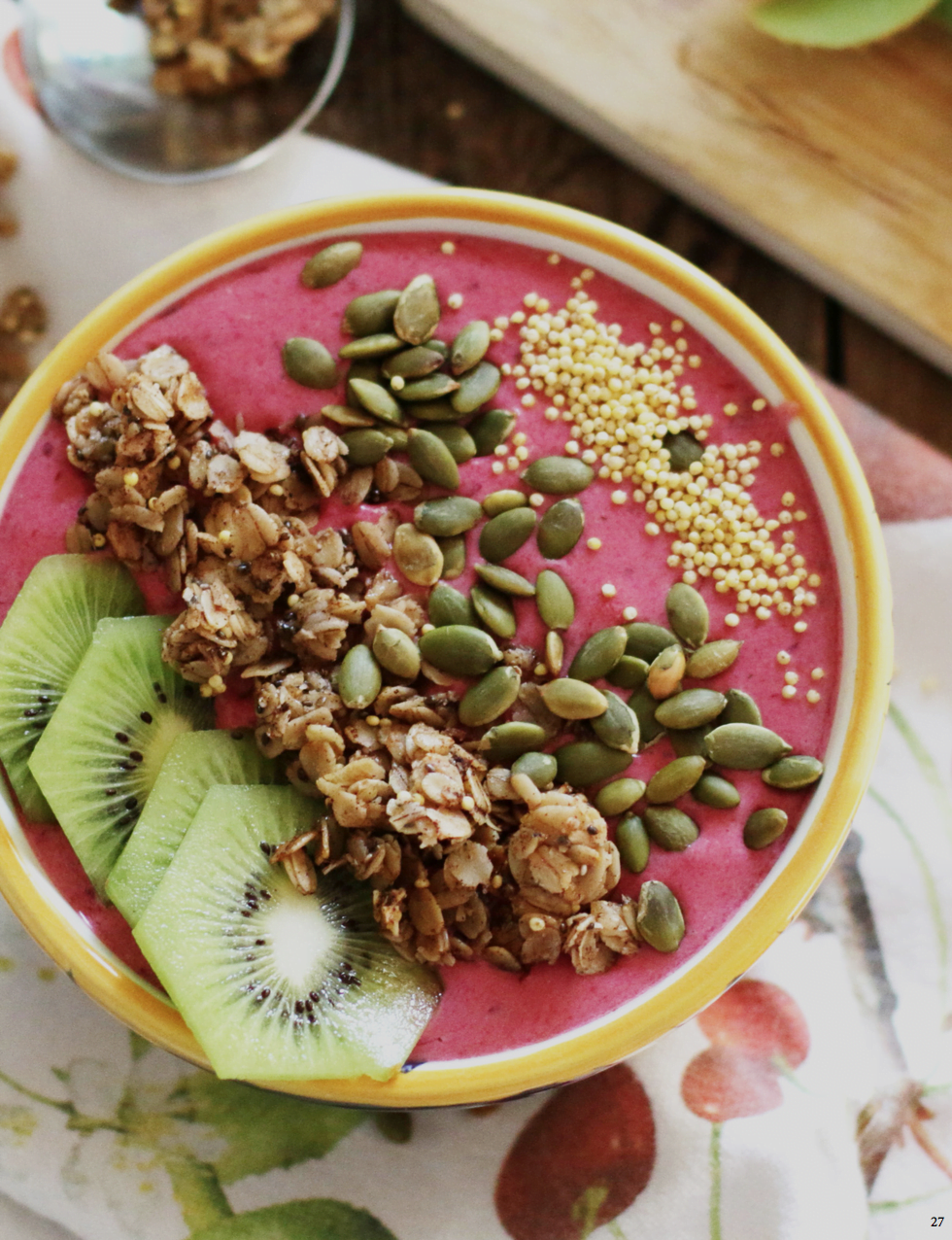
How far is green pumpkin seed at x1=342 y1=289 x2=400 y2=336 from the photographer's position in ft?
3.82

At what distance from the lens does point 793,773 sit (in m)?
1.09

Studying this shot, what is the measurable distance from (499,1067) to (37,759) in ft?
1.63

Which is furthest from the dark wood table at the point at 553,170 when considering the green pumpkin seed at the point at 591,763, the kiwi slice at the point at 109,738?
the kiwi slice at the point at 109,738

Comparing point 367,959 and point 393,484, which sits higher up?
point 393,484

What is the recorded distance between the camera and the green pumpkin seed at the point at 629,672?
110 centimetres

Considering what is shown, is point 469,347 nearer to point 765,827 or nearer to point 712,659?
point 712,659

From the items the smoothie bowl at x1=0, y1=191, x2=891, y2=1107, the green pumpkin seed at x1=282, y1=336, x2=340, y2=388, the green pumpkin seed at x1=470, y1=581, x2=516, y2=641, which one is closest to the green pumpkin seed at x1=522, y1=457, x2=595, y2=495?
the smoothie bowl at x1=0, y1=191, x2=891, y2=1107

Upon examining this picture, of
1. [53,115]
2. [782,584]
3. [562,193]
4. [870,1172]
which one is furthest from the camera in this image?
[562,193]

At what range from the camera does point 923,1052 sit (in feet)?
4.24

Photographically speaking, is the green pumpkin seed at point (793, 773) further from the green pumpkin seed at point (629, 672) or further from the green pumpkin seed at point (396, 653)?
the green pumpkin seed at point (396, 653)

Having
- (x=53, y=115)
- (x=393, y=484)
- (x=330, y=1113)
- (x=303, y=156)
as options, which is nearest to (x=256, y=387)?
(x=393, y=484)

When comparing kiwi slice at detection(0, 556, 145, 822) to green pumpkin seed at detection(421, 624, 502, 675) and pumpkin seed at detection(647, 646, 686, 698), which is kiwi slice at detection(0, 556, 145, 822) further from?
pumpkin seed at detection(647, 646, 686, 698)

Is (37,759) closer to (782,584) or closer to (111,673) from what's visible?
(111,673)

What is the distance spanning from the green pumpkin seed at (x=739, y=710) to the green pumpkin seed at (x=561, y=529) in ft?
0.69
